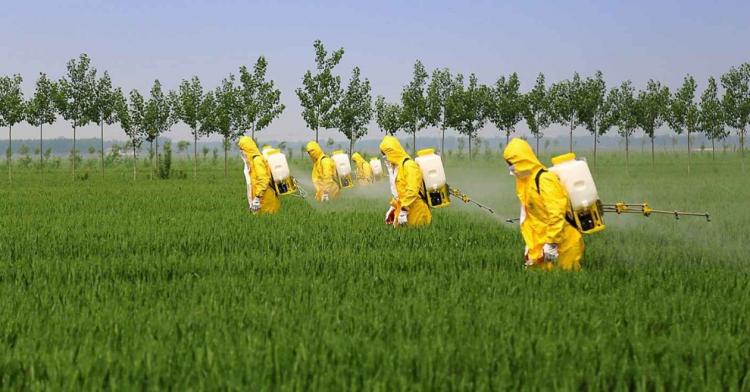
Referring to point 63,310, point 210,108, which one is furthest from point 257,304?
point 210,108

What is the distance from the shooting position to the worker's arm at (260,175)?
1553 centimetres

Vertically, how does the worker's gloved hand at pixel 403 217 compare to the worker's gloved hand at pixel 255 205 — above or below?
below

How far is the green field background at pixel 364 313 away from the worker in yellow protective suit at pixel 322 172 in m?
8.78

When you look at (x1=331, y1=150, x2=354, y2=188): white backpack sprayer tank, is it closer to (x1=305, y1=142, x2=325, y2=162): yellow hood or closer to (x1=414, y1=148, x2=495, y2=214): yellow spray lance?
(x1=305, y1=142, x2=325, y2=162): yellow hood

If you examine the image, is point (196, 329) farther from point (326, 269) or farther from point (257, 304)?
point (326, 269)

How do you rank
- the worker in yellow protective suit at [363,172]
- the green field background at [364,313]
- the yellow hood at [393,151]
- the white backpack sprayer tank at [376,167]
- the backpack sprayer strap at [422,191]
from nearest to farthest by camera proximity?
the green field background at [364,313] < the backpack sprayer strap at [422,191] < the yellow hood at [393,151] < the worker in yellow protective suit at [363,172] < the white backpack sprayer tank at [376,167]

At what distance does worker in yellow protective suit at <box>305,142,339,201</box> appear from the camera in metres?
22.3

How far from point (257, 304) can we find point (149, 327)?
1282 mm

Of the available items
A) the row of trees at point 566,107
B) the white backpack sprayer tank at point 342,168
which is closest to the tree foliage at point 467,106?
the row of trees at point 566,107

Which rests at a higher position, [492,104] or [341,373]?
[492,104]

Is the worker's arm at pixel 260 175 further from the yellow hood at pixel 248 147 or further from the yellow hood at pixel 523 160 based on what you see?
the yellow hood at pixel 523 160

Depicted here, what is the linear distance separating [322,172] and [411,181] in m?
10.4

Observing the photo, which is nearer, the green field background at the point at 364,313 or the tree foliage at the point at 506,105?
the green field background at the point at 364,313

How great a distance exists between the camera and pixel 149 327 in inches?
237
